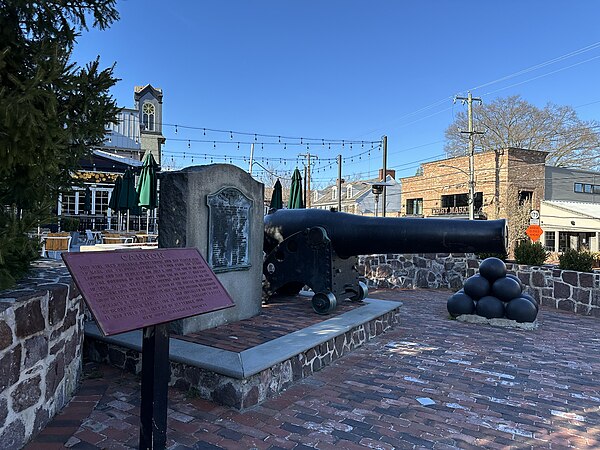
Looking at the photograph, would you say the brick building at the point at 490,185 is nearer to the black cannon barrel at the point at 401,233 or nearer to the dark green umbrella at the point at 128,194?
the black cannon barrel at the point at 401,233

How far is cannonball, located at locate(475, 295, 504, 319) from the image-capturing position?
7.39 meters

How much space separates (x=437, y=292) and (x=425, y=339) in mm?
5318

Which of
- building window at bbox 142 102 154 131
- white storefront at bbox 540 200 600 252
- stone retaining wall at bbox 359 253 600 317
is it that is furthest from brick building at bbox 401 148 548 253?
building window at bbox 142 102 154 131

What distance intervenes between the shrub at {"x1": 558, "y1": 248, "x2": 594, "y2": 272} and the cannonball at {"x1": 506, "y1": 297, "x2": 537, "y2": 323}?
3081 millimetres

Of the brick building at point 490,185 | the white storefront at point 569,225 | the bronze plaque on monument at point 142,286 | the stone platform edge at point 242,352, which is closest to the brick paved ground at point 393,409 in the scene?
the stone platform edge at point 242,352

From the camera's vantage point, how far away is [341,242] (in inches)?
250

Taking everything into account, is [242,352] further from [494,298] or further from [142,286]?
[494,298]

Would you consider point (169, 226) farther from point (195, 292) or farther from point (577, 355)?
point (577, 355)

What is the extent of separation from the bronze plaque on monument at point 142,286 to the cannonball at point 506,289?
5.83m

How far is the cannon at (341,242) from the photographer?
607cm

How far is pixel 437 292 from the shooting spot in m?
11.3

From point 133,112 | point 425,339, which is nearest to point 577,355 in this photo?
point 425,339

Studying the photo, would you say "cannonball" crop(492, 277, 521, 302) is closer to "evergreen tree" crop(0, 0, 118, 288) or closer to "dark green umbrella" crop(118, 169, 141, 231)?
"evergreen tree" crop(0, 0, 118, 288)

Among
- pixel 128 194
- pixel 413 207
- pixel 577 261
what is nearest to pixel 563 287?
pixel 577 261
